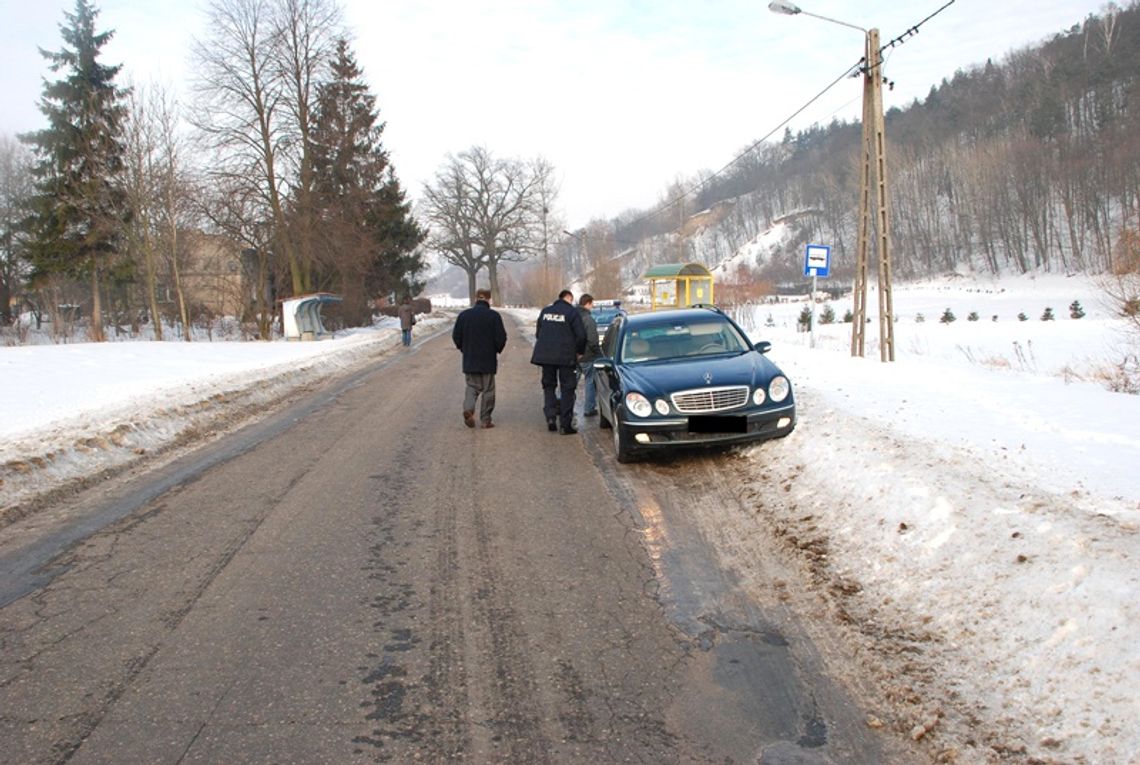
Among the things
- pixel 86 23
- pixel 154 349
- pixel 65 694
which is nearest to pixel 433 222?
pixel 86 23

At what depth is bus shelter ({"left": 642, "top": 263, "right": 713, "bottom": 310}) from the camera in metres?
39.2

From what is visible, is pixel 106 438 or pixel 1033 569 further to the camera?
pixel 106 438

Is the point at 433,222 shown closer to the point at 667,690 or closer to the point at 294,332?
the point at 294,332

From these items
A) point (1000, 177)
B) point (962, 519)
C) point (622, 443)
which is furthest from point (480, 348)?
point (1000, 177)

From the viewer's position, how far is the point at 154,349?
73.2ft

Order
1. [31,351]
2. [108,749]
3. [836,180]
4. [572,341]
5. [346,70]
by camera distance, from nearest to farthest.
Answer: [108,749]
[572,341]
[31,351]
[346,70]
[836,180]

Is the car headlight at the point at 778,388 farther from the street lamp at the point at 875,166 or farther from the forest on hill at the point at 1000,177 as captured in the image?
the forest on hill at the point at 1000,177

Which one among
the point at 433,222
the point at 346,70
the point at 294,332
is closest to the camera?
the point at 294,332

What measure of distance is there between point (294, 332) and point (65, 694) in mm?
28866

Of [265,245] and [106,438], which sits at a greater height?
[265,245]

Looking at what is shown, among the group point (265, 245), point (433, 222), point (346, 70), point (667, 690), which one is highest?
point (346, 70)

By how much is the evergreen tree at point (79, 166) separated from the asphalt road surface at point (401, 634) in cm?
2785

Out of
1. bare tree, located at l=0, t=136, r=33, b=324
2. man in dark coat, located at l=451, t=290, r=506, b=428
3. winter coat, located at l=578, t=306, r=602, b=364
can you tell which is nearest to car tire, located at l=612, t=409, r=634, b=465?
winter coat, located at l=578, t=306, r=602, b=364

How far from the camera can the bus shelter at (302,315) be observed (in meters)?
29.9
